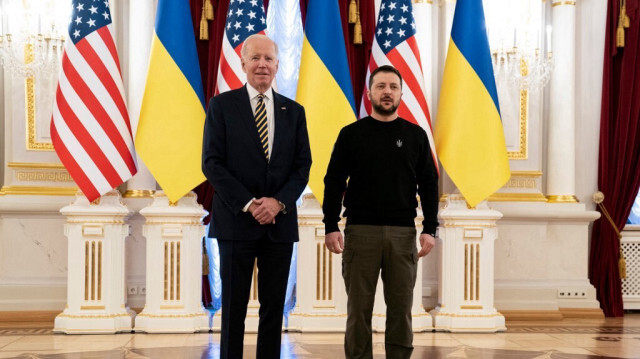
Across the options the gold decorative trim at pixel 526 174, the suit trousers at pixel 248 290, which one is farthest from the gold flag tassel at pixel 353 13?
the suit trousers at pixel 248 290

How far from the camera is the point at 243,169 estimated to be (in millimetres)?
3104

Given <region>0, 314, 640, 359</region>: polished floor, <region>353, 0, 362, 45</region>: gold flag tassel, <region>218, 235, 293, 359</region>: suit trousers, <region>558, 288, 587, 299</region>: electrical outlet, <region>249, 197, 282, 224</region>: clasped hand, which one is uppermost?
<region>353, 0, 362, 45</region>: gold flag tassel

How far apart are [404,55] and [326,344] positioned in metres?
2.33

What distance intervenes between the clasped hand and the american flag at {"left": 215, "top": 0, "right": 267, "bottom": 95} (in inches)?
100

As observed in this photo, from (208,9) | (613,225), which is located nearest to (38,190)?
(208,9)

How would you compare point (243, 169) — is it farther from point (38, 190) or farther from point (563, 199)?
point (563, 199)

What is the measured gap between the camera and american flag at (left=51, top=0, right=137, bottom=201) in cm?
530

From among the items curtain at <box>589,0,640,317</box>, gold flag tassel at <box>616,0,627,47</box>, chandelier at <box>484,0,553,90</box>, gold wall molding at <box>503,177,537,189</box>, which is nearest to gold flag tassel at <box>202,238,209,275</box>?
gold wall molding at <box>503,177,537,189</box>

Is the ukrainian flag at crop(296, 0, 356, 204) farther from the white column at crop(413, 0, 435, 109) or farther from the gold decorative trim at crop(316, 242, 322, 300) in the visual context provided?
the white column at crop(413, 0, 435, 109)

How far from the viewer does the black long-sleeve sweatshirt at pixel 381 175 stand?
3.28m

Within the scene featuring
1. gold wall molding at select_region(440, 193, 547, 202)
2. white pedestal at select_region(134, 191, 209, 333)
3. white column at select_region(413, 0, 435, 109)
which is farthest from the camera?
gold wall molding at select_region(440, 193, 547, 202)

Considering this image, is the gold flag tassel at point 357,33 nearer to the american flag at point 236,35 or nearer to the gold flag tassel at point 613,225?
the american flag at point 236,35

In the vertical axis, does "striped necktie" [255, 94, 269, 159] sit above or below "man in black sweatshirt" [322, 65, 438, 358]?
above

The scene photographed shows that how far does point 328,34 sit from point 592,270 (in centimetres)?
348
